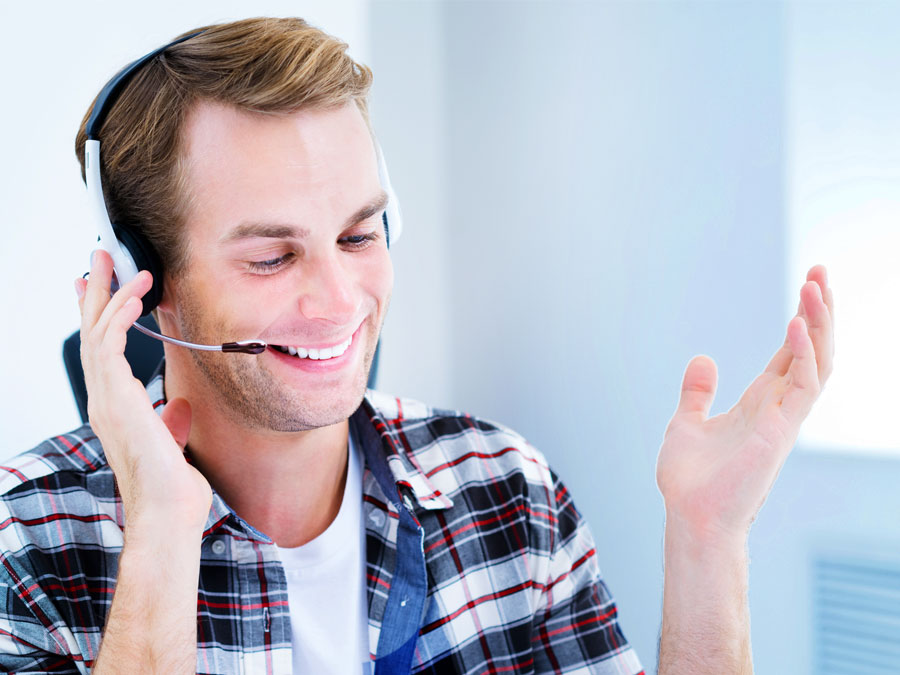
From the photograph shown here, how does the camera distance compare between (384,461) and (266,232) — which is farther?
(384,461)

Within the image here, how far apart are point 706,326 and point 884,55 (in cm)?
69

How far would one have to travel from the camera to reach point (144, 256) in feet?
3.69

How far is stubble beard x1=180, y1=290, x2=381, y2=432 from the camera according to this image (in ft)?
3.68

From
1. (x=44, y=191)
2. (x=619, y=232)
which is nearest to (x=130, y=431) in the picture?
(x=44, y=191)

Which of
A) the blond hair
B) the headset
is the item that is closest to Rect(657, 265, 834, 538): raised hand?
the headset

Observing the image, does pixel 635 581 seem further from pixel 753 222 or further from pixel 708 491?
pixel 708 491

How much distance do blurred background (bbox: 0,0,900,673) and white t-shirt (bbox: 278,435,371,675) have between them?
0.66 m

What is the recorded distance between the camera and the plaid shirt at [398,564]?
3.51 feet

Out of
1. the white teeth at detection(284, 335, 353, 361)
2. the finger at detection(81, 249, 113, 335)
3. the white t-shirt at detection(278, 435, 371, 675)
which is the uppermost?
the finger at detection(81, 249, 113, 335)

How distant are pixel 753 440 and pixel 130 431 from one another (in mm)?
789

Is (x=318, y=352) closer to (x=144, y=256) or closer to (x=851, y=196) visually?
(x=144, y=256)

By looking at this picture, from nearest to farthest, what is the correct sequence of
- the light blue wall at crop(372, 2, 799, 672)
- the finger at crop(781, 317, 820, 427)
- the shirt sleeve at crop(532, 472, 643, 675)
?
the finger at crop(781, 317, 820, 427) → the shirt sleeve at crop(532, 472, 643, 675) → the light blue wall at crop(372, 2, 799, 672)

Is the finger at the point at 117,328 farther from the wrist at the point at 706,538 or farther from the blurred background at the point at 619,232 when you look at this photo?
the wrist at the point at 706,538

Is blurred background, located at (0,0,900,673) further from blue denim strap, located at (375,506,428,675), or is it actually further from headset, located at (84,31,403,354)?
blue denim strap, located at (375,506,428,675)
